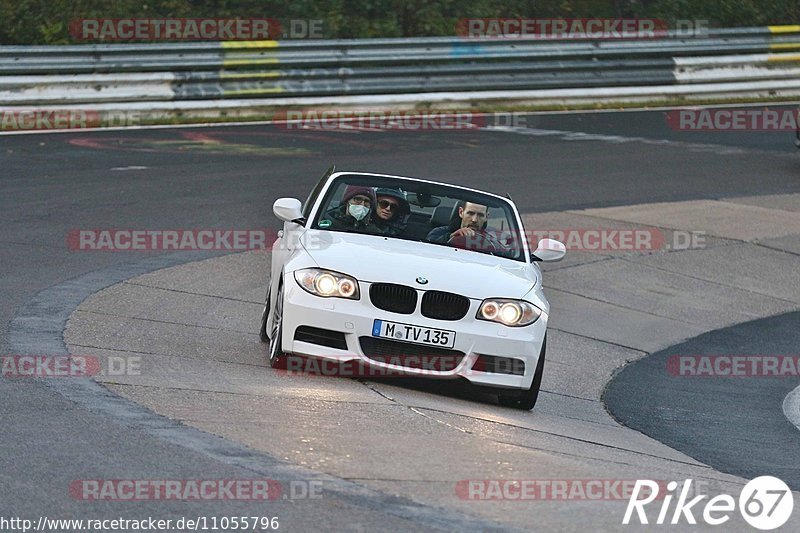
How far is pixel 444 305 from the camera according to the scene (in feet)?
30.3

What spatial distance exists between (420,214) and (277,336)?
1.59 meters


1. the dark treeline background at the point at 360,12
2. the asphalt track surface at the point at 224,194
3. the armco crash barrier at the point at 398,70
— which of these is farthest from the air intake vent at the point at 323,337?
the dark treeline background at the point at 360,12

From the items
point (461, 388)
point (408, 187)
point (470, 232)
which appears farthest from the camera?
point (408, 187)

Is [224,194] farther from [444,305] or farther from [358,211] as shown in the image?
[444,305]

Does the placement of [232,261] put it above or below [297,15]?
below

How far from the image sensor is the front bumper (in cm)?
912

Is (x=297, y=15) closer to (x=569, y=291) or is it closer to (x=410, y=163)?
(x=410, y=163)

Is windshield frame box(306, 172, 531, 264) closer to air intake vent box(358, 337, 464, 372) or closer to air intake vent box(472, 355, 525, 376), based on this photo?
air intake vent box(472, 355, 525, 376)

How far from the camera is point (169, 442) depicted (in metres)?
7.15

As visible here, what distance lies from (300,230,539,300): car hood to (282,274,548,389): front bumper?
0.51 feet

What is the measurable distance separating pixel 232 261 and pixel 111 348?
4552mm

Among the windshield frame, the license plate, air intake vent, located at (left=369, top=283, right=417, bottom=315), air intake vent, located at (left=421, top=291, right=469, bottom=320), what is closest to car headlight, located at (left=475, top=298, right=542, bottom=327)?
air intake vent, located at (left=421, top=291, right=469, bottom=320)

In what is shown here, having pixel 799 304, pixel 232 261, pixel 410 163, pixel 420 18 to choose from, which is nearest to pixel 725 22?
pixel 420 18

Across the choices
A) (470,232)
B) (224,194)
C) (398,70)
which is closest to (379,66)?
(398,70)
